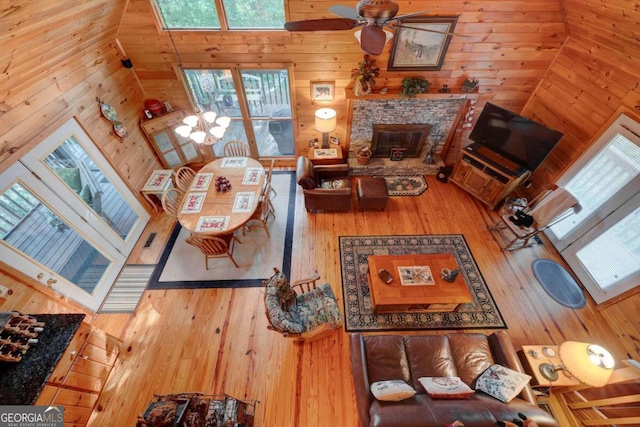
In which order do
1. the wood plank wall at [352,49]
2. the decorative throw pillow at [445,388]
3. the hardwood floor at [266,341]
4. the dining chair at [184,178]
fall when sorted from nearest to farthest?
Result: the decorative throw pillow at [445,388] → the hardwood floor at [266,341] → the wood plank wall at [352,49] → the dining chair at [184,178]

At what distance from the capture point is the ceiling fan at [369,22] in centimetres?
166

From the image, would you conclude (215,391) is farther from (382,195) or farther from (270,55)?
(270,55)

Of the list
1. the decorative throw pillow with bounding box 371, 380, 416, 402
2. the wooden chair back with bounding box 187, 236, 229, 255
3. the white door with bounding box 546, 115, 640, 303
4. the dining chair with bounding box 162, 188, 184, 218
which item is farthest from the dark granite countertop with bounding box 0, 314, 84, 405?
the white door with bounding box 546, 115, 640, 303

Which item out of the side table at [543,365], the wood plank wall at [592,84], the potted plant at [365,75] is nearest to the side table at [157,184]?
the potted plant at [365,75]

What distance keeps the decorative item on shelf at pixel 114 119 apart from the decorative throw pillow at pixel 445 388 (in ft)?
17.2

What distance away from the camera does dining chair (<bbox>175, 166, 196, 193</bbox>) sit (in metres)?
4.14

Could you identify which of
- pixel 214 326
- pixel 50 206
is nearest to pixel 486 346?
pixel 214 326

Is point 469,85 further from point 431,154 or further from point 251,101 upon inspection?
point 251,101

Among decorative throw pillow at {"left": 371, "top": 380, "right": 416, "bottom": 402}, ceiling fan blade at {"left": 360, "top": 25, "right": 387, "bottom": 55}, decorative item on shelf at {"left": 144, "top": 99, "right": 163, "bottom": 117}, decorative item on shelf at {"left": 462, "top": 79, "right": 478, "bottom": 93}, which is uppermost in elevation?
decorative item on shelf at {"left": 144, "top": 99, "right": 163, "bottom": 117}

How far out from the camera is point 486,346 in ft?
8.98

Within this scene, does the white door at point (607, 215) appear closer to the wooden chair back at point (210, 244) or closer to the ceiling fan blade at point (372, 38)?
the ceiling fan blade at point (372, 38)

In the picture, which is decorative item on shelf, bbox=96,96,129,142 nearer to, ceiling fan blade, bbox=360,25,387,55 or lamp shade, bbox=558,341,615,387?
ceiling fan blade, bbox=360,25,387,55

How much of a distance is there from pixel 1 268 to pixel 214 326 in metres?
2.12

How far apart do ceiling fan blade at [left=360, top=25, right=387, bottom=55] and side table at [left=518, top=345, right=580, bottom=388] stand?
11.0ft
